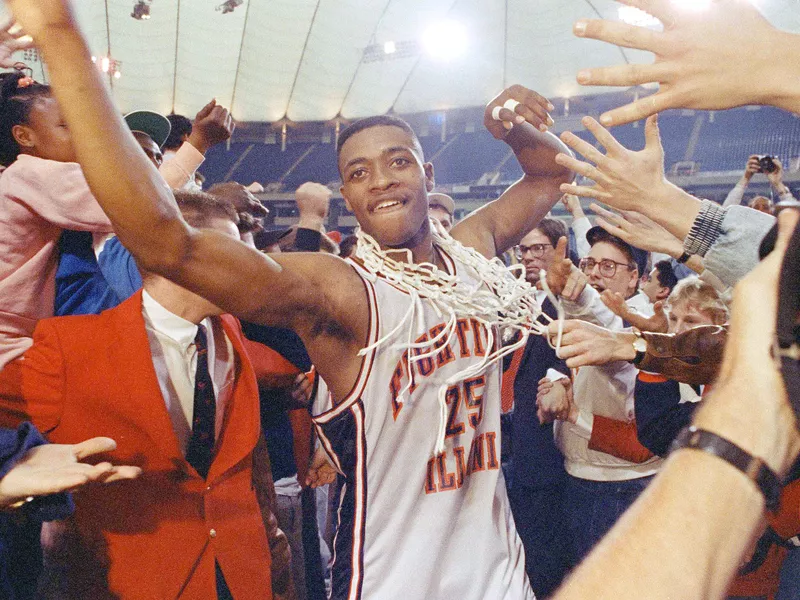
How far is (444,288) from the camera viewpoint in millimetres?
2248

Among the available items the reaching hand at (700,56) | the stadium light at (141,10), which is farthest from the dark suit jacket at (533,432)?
the stadium light at (141,10)

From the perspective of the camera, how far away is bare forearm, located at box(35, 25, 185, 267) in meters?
1.31

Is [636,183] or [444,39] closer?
[636,183]

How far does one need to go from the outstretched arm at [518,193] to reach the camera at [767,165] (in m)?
3.89

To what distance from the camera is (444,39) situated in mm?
17266

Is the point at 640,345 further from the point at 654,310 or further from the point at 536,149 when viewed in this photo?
the point at 536,149

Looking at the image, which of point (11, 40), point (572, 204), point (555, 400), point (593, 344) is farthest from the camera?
point (572, 204)

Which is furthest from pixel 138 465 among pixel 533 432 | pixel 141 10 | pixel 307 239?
pixel 141 10

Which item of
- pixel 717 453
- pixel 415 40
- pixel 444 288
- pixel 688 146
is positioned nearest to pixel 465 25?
pixel 415 40

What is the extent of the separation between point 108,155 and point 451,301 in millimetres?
1235

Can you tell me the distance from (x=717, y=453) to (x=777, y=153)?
2203 cm

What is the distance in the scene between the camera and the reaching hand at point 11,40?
1887mm

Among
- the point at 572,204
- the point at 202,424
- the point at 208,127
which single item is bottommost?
the point at 202,424

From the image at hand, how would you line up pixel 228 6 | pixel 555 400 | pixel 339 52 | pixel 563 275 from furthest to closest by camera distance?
pixel 339 52 < pixel 228 6 < pixel 555 400 < pixel 563 275
